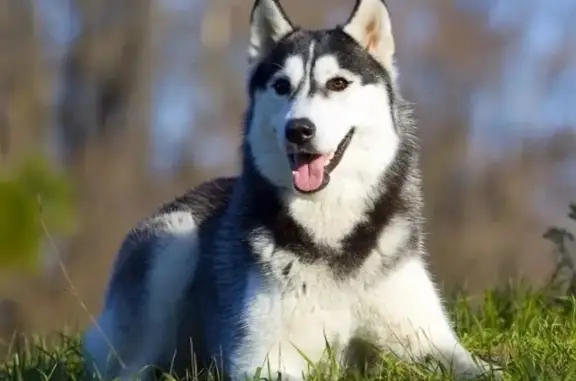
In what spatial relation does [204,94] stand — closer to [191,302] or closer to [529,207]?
[529,207]

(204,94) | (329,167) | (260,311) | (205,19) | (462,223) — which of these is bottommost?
(462,223)

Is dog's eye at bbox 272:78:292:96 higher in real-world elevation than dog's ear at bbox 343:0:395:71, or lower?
lower

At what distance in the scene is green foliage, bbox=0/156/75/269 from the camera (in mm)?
13500

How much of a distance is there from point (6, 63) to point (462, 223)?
35.0ft

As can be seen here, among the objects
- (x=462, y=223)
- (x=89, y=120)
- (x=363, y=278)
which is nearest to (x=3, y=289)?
(x=89, y=120)

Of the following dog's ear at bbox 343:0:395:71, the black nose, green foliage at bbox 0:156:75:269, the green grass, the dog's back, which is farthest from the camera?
green foliage at bbox 0:156:75:269

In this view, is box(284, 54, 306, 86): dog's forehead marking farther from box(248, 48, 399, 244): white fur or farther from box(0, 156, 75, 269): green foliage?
box(0, 156, 75, 269): green foliage

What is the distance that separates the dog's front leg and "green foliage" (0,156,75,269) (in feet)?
29.9

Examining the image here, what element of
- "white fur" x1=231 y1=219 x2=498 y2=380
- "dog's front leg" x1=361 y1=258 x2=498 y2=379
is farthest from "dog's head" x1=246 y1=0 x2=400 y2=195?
"dog's front leg" x1=361 y1=258 x2=498 y2=379

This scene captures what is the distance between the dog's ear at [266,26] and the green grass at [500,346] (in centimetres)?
173

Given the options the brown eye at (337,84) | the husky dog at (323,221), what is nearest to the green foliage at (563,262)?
the husky dog at (323,221)

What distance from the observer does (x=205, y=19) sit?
21.0 m

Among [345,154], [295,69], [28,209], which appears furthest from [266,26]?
[28,209]

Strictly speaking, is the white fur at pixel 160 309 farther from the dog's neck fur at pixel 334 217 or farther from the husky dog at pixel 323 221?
the dog's neck fur at pixel 334 217
